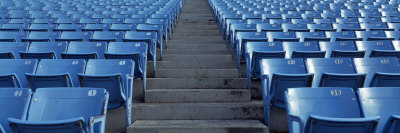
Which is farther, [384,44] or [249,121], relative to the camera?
[384,44]

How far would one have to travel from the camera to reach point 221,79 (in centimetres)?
491

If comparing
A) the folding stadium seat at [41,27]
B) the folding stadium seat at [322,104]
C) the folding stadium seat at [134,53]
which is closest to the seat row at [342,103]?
the folding stadium seat at [322,104]

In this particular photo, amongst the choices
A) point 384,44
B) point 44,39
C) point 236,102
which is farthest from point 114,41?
point 384,44

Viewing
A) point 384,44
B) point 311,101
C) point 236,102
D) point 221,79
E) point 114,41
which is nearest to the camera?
point 311,101

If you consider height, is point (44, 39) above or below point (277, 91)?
above

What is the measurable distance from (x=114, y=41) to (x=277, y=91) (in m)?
3.12

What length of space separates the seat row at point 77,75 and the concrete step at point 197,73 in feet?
2.00

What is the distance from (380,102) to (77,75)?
9.79 feet

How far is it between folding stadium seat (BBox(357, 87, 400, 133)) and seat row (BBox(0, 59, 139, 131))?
2.36 m

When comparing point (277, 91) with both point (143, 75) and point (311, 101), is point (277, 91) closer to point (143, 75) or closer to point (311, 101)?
point (311, 101)

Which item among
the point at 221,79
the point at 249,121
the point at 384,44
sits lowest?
the point at 249,121

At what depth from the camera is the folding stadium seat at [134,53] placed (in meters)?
4.79

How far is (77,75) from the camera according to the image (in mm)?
3803

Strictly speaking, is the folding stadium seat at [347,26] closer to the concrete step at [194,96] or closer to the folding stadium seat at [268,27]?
the folding stadium seat at [268,27]
